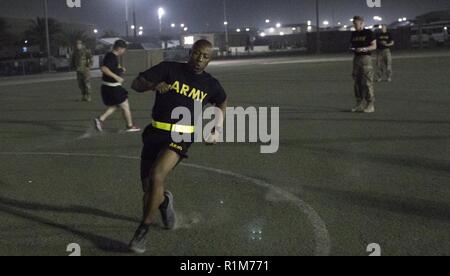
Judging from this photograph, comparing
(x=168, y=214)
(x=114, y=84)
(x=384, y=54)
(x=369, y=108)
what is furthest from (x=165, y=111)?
(x=384, y=54)

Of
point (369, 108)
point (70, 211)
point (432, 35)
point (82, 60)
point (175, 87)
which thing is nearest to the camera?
point (175, 87)

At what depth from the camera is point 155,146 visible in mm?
4938

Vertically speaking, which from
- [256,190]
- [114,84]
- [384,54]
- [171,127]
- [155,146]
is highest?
[384,54]

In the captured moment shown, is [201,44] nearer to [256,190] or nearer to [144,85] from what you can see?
[144,85]

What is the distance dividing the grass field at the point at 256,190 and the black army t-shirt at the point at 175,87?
1.14 meters

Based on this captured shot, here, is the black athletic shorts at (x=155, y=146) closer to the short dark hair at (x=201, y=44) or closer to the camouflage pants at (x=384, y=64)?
the short dark hair at (x=201, y=44)

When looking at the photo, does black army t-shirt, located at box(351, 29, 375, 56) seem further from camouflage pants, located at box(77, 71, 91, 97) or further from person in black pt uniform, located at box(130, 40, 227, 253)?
camouflage pants, located at box(77, 71, 91, 97)

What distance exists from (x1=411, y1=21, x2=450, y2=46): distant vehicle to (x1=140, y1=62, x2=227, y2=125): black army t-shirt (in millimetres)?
54359

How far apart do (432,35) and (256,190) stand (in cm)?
5607

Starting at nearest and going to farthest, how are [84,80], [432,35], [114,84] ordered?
[114,84] → [84,80] → [432,35]

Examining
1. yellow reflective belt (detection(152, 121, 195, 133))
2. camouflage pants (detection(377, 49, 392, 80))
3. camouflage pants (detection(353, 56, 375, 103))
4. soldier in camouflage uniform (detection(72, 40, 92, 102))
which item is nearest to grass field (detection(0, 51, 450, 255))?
camouflage pants (detection(353, 56, 375, 103))

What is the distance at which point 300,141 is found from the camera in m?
9.49
